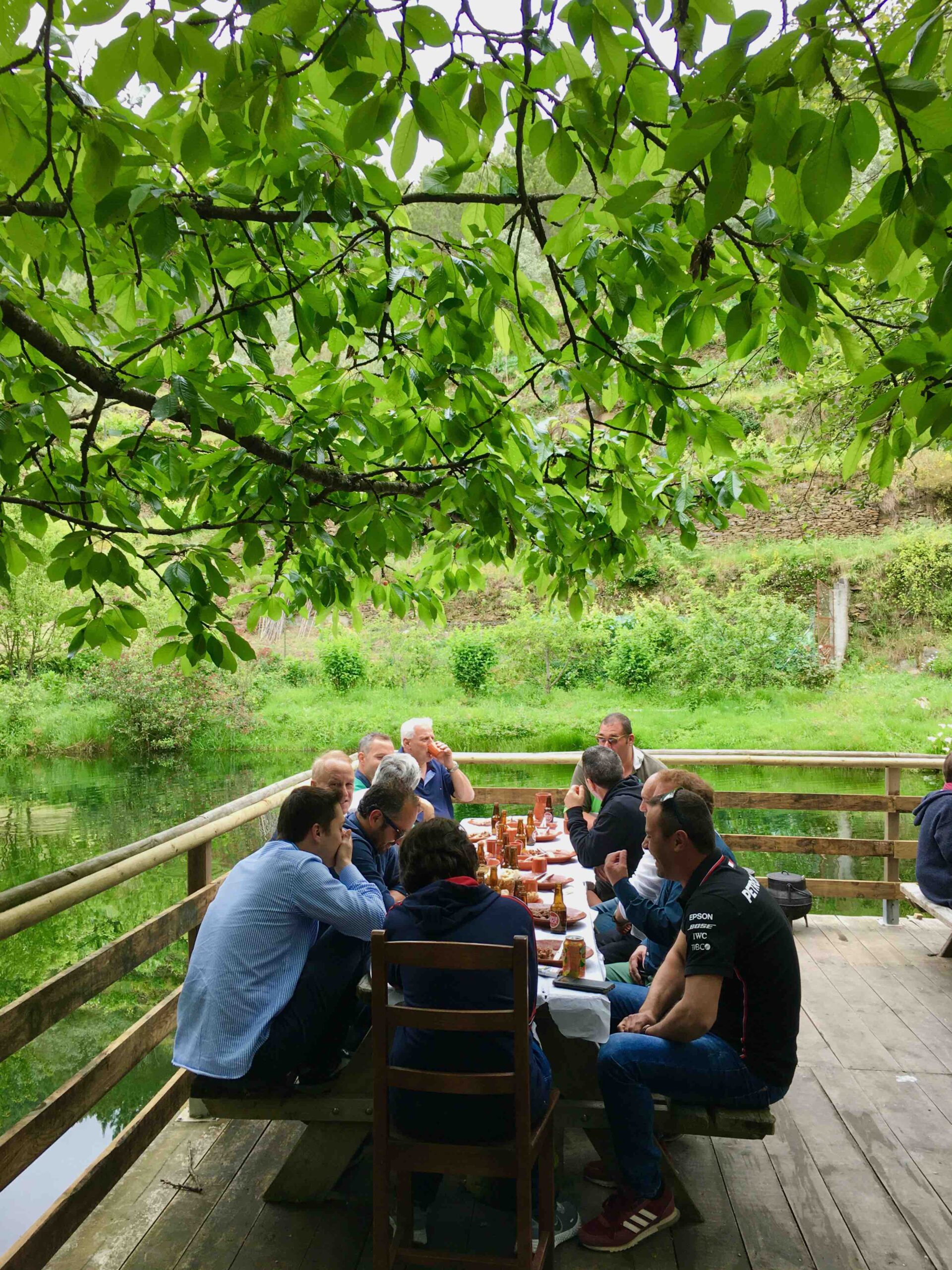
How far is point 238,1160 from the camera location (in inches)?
99.3

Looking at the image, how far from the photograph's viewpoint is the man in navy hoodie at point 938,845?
369 cm

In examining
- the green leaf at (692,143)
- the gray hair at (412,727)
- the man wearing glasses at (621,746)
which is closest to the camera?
the green leaf at (692,143)

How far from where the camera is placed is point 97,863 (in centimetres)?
242

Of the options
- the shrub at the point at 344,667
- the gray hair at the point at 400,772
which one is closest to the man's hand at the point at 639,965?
the gray hair at the point at 400,772

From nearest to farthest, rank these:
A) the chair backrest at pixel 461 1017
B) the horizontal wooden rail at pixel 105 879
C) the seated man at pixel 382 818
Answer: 1. the chair backrest at pixel 461 1017
2. the horizontal wooden rail at pixel 105 879
3. the seated man at pixel 382 818

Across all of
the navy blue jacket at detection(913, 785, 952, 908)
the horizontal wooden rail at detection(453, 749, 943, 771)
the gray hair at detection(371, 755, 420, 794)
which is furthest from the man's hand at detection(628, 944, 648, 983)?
the horizontal wooden rail at detection(453, 749, 943, 771)

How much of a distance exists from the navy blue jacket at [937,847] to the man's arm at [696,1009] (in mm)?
2148

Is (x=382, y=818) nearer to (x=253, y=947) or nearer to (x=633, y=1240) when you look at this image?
(x=253, y=947)

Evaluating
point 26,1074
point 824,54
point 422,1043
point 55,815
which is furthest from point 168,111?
point 55,815

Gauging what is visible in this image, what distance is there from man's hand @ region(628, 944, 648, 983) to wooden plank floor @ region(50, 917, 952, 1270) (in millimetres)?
480

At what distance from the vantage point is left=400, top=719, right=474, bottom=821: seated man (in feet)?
14.0

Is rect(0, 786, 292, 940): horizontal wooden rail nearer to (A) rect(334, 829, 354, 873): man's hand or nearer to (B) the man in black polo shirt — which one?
(A) rect(334, 829, 354, 873): man's hand

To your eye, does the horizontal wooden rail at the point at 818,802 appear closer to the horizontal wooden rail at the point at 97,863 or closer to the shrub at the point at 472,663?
the horizontal wooden rail at the point at 97,863

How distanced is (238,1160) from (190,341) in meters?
2.37
